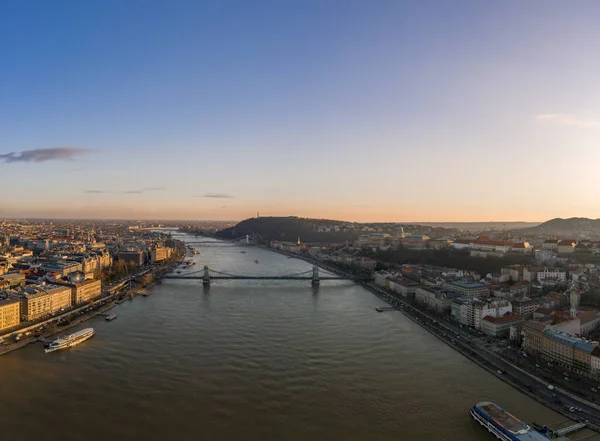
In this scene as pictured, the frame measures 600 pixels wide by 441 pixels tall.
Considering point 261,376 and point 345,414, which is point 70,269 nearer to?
point 261,376

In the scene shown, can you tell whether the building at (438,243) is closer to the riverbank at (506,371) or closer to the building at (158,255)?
the riverbank at (506,371)

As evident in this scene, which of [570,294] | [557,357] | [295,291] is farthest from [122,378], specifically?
[570,294]

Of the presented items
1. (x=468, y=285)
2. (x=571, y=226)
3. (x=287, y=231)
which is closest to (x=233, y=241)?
(x=287, y=231)

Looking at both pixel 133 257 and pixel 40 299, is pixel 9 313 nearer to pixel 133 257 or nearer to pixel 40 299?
pixel 40 299

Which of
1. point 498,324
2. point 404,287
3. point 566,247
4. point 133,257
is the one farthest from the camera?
point 133,257

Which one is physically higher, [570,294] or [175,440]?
Result: [570,294]

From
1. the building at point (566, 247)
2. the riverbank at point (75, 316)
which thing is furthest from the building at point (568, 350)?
the building at point (566, 247)

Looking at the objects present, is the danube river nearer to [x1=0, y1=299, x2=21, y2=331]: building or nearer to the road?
the road
